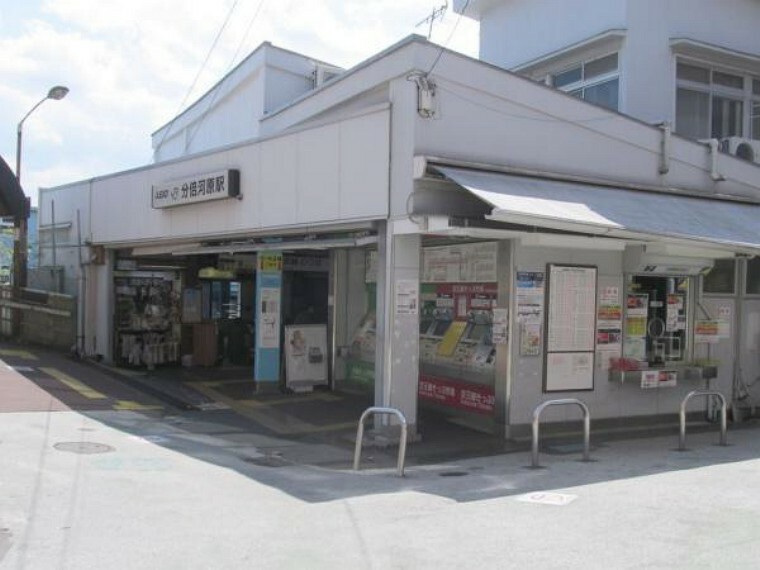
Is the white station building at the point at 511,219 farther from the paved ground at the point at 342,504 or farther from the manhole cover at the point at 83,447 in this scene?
the manhole cover at the point at 83,447

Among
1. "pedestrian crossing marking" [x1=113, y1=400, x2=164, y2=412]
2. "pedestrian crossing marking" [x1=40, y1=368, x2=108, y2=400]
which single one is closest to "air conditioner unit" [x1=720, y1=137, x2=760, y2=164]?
"pedestrian crossing marking" [x1=113, y1=400, x2=164, y2=412]

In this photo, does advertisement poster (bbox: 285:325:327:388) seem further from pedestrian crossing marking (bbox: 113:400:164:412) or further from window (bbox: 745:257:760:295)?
window (bbox: 745:257:760:295)

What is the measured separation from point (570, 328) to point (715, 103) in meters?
8.86

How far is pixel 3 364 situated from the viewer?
15461 mm

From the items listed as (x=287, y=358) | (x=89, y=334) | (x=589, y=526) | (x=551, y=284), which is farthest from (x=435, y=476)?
(x=89, y=334)

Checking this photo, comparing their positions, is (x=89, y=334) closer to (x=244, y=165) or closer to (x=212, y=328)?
(x=212, y=328)

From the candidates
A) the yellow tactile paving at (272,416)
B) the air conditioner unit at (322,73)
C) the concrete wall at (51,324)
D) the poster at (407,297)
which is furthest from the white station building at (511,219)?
the air conditioner unit at (322,73)

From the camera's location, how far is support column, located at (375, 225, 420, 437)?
9938mm

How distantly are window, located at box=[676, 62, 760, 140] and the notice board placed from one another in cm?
670

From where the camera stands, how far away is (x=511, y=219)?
28.2 feet

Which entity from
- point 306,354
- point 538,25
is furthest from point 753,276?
point 306,354

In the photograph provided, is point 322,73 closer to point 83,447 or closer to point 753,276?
point 753,276

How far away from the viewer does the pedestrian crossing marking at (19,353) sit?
1727 cm

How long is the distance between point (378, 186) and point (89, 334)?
11.2m
